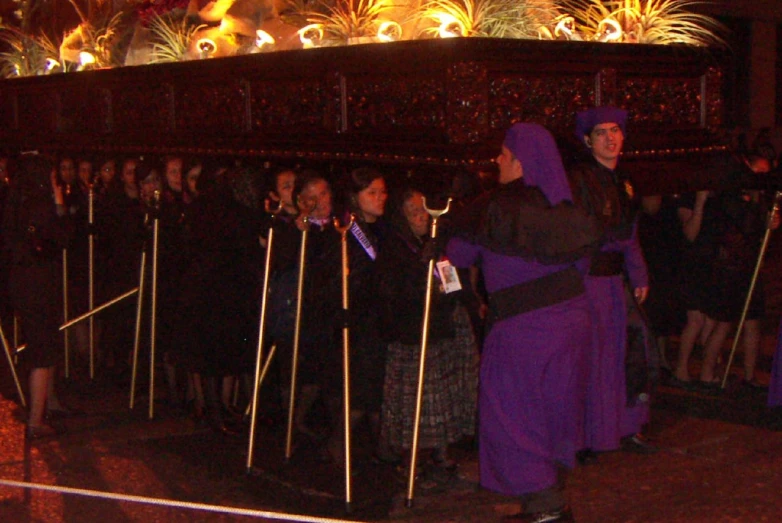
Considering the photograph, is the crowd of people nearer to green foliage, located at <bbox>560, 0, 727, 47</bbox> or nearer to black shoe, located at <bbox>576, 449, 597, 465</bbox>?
black shoe, located at <bbox>576, 449, 597, 465</bbox>

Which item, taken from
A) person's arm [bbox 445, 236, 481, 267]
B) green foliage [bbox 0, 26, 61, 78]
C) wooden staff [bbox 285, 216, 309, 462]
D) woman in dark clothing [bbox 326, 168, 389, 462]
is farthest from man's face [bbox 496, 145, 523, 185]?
green foliage [bbox 0, 26, 61, 78]

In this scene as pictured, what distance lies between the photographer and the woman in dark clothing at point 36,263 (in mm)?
7352

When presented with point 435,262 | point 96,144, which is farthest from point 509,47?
point 96,144

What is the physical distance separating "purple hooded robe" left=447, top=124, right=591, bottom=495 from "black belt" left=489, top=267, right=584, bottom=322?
0.06 feet

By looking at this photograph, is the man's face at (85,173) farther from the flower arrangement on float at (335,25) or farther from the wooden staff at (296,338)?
the wooden staff at (296,338)

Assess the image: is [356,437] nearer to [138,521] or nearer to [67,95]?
[138,521]

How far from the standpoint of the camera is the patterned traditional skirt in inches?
243

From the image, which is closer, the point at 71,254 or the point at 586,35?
the point at 586,35

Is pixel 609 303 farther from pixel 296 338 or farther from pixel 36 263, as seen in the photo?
pixel 36 263

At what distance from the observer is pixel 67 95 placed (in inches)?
495

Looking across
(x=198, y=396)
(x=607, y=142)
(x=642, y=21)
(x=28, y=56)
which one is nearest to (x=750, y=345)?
(x=642, y=21)

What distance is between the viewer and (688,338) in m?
8.36

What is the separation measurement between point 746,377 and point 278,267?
349cm

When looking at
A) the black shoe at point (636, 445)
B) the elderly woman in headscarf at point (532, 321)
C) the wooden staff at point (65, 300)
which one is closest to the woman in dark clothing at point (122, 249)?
the wooden staff at point (65, 300)
